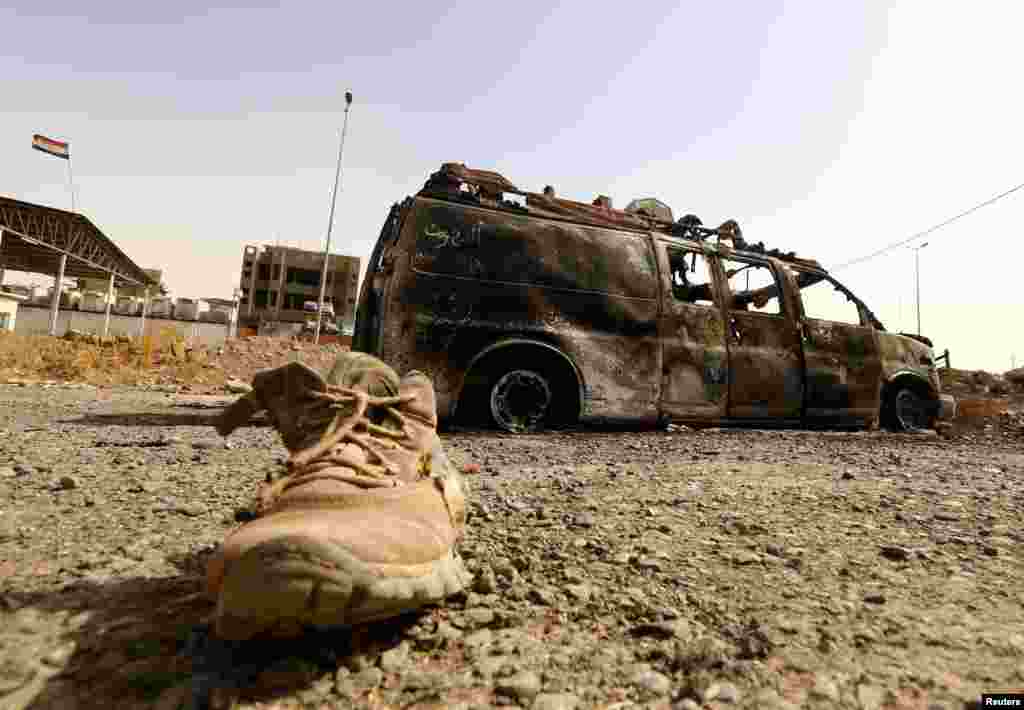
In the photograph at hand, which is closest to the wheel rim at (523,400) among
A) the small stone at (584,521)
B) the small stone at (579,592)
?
the small stone at (584,521)

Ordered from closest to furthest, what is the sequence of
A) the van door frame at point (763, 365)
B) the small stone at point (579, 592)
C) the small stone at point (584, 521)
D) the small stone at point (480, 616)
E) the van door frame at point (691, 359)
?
the small stone at point (480, 616)
the small stone at point (579, 592)
the small stone at point (584, 521)
the van door frame at point (691, 359)
the van door frame at point (763, 365)

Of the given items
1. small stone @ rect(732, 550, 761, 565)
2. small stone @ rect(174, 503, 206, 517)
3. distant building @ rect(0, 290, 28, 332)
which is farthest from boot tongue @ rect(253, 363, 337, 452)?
distant building @ rect(0, 290, 28, 332)

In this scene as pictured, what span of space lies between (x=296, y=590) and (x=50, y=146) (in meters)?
32.4

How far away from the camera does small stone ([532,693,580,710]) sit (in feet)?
2.66

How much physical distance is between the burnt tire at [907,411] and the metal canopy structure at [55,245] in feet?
83.4

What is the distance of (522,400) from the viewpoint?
443cm

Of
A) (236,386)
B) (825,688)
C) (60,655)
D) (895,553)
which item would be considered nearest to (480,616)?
(825,688)

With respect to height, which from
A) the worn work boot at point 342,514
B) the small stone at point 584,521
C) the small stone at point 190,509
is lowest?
the small stone at point 190,509

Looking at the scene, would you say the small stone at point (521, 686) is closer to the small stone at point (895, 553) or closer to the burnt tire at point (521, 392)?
the small stone at point (895, 553)

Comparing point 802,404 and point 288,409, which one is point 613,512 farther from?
point 802,404

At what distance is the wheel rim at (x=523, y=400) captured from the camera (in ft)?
14.3

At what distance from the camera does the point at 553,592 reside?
48.1 inches

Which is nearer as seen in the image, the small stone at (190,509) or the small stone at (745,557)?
the small stone at (745,557)

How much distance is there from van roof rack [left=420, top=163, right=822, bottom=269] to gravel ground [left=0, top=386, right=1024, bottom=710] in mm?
2926
